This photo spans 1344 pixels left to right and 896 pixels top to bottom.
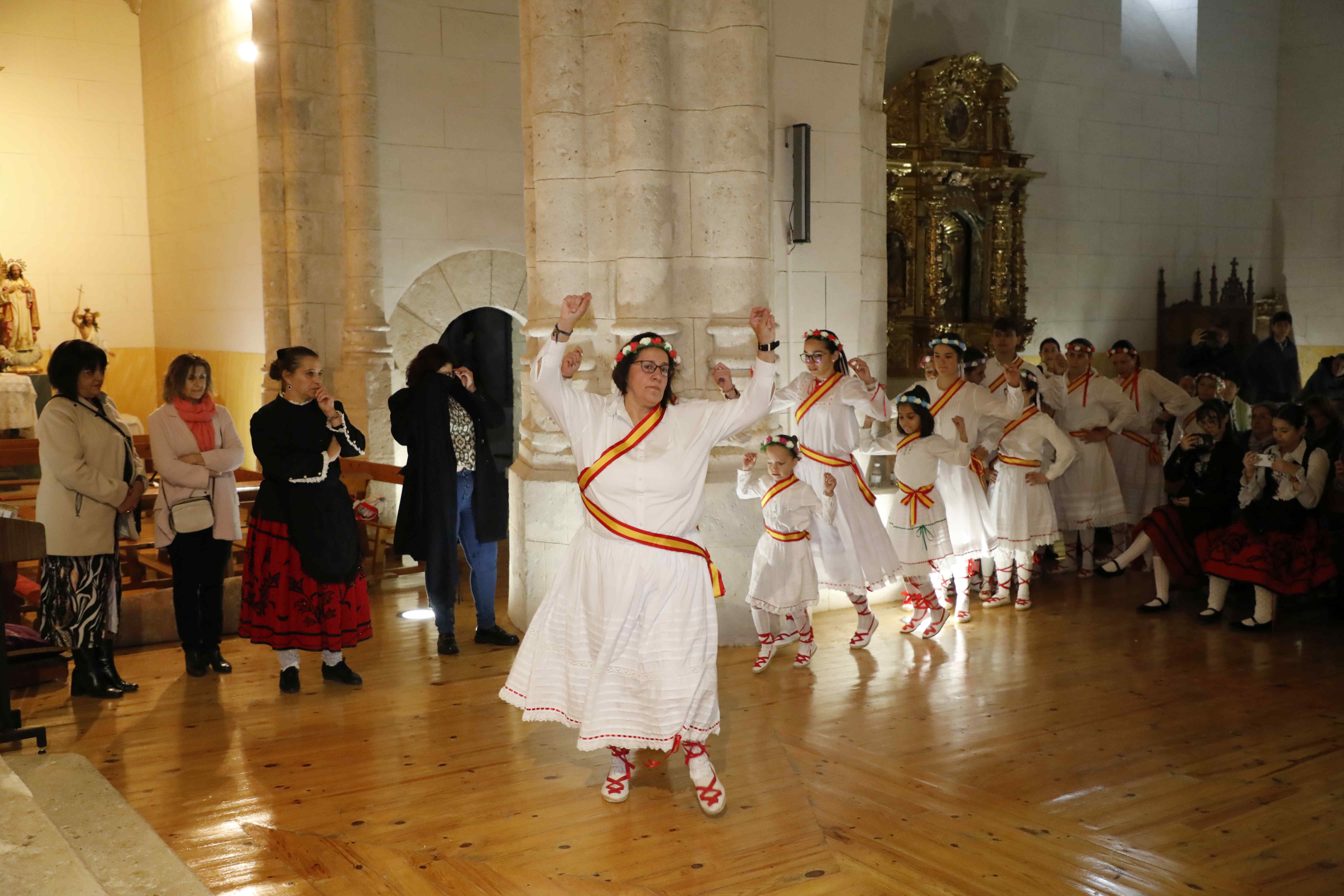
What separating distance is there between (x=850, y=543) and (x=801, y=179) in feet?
6.61

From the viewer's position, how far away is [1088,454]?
764cm

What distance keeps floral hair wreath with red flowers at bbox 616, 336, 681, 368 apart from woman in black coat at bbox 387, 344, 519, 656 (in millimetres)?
1793

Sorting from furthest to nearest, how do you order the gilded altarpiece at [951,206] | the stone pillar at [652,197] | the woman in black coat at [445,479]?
the gilded altarpiece at [951,206], the stone pillar at [652,197], the woman in black coat at [445,479]

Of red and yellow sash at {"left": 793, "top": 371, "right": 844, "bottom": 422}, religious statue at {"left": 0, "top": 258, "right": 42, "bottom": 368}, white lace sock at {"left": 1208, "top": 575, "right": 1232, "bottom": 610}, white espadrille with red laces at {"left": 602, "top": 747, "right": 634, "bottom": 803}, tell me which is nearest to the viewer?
white espadrille with red laces at {"left": 602, "top": 747, "right": 634, "bottom": 803}

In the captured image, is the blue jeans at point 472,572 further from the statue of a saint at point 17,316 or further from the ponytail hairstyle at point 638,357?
the statue of a saint at point 17,316

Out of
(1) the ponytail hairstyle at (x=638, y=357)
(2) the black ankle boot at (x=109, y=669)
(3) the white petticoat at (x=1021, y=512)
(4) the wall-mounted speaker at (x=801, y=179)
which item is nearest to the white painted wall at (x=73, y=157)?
(2) the black ankle boot at (x=109, y=669)

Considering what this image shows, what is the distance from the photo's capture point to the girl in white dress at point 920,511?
630 cm

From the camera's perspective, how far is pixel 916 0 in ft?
38.2

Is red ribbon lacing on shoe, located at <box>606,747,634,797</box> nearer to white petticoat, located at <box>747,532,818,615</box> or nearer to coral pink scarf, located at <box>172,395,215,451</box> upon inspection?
white petticoat, located at <box>747,532,818,615</box>

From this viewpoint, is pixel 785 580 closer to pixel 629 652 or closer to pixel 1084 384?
pixel 629 652

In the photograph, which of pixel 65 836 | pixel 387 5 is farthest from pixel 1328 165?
pixel 65 836

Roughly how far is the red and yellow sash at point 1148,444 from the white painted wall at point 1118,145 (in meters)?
5.04

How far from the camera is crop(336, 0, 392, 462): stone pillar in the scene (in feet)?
29.7

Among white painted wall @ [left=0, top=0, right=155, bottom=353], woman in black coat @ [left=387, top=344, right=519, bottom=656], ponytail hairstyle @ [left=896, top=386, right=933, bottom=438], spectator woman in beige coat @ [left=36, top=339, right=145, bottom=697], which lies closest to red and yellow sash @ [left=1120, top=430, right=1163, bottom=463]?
ponytail hairstyle @ [left=896, top=386, right=933, bottom=438]
